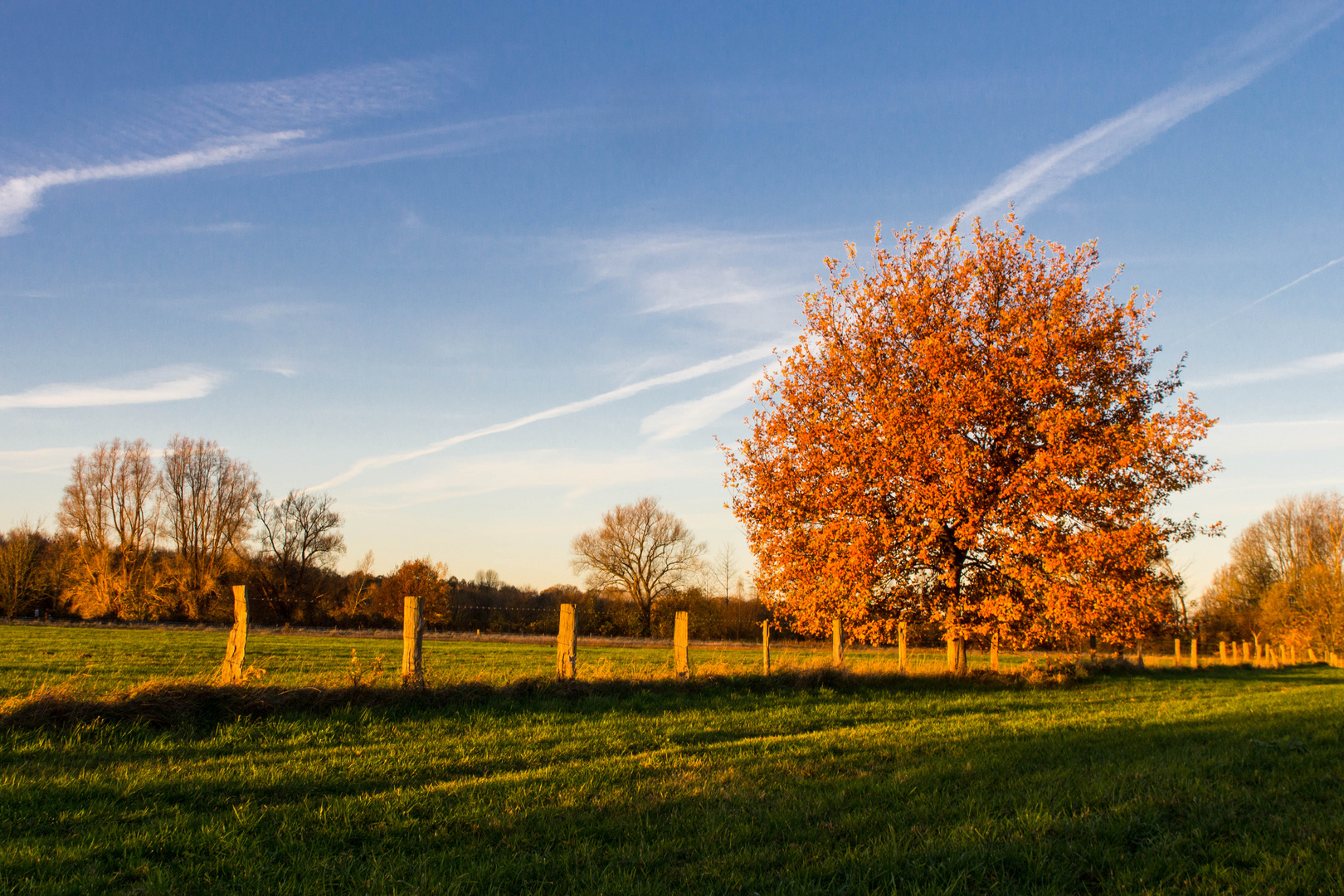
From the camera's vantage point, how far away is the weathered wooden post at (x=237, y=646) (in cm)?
1094

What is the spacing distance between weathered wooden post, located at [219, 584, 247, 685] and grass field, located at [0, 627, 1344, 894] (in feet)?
3.11

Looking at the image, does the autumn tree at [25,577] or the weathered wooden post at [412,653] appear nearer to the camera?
the weathered wooden post at [412,653]

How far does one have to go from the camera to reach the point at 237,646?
Result: 37.5 ft

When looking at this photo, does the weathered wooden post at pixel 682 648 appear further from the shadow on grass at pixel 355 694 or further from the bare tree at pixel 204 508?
Result: the bare tree at pixel 204 508

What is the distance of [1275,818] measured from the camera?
5.99 metres

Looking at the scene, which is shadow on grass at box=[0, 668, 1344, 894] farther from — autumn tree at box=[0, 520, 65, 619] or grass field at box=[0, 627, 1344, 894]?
autumn tree at box=[0, 520, 65, 619]

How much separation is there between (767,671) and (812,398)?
268 inches

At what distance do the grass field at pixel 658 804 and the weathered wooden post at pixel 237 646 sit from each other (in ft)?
3.11

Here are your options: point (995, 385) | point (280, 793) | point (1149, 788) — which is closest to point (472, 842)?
point (280, 793)

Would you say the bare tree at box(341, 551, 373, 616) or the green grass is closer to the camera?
the green grass

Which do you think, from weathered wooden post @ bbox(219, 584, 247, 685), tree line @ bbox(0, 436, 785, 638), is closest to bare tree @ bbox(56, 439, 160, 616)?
tree line @ bbox(0, 436, 785, 638)

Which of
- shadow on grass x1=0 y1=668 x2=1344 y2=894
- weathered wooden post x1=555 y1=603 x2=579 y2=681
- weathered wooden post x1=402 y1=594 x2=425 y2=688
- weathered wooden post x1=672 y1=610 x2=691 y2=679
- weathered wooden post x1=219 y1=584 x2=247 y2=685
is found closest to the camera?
shadow on grass x1=0 y1=668 x2=1344 y2=894

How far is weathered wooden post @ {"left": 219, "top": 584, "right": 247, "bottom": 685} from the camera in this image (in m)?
10.9

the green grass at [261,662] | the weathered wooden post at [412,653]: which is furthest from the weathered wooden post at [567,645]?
the weathered wooden post at [412,653]
